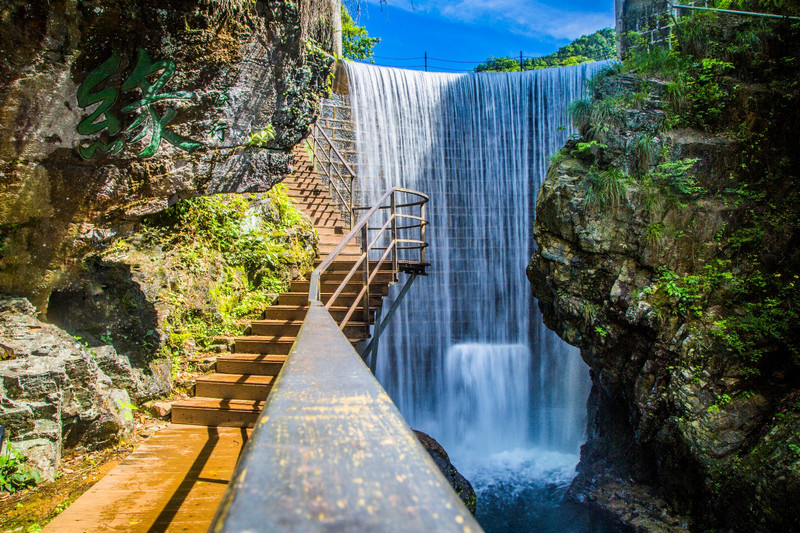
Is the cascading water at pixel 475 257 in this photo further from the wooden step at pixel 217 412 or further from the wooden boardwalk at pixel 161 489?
the wooden boardwalk at pixel 161 489

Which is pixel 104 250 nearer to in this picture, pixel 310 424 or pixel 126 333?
pixel 126 333

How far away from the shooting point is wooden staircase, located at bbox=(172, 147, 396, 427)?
3916 mm

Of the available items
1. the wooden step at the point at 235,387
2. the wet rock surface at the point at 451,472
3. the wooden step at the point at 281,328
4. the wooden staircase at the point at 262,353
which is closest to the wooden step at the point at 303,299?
the wooden staircase at the point at 262,353

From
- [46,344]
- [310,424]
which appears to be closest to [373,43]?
[46,344]

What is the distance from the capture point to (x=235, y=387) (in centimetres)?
418

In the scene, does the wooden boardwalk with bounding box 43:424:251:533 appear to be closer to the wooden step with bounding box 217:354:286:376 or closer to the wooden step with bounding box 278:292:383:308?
the wooden step with bounding box 217:354:286:376

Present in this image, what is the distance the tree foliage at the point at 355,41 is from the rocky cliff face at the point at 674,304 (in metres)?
10.6

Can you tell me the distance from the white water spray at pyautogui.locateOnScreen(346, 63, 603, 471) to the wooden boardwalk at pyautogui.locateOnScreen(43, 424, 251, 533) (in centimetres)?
839

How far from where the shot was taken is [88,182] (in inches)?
156

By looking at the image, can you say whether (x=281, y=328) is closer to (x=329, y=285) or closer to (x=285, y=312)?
(x=285, y=312)

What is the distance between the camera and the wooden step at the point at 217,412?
379 cm

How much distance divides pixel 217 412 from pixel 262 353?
3.38 feet

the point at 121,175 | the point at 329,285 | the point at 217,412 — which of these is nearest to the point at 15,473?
the point at 217,412

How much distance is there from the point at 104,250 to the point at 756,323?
7.49 meters
